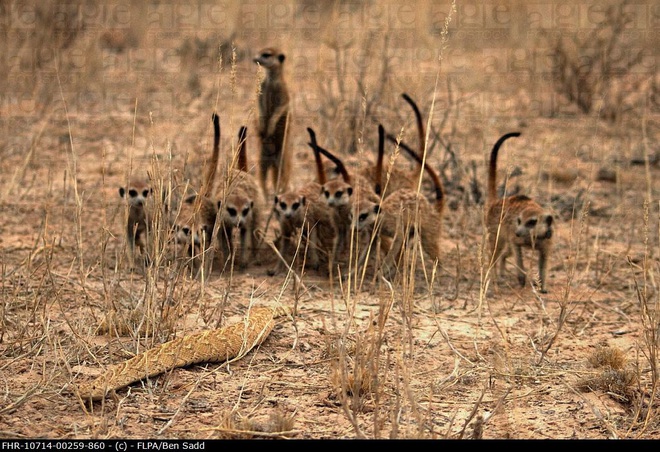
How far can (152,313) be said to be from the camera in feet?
11.7

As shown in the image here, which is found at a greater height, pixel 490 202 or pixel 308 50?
pixel 308 50

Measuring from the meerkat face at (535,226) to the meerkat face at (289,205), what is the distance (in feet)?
4.23

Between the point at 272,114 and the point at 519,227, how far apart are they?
2.71 meters

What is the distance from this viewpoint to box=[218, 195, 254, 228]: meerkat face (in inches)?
206

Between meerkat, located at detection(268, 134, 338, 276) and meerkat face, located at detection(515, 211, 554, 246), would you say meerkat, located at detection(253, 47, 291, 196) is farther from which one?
meerkat face, located at detection(515, 211, 554, 246)

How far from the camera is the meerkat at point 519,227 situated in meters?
5.06

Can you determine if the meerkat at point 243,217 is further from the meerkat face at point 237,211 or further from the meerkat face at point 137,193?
the meerkat face at point 137,193

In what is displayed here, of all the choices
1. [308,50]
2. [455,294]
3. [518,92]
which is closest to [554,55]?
[518,92]

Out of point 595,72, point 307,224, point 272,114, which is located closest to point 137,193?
point 307,224

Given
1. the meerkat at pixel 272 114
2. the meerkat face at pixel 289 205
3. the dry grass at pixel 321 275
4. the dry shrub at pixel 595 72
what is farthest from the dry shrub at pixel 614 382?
the dry shrub at pixel 595 72

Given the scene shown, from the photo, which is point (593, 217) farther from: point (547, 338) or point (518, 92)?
point (518, 92)

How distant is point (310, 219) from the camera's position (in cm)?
539
